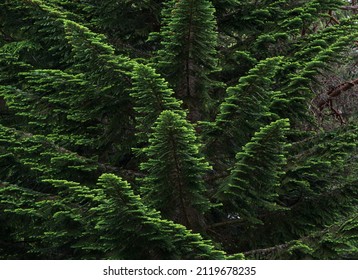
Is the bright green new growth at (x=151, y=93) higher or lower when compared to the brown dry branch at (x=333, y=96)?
lower

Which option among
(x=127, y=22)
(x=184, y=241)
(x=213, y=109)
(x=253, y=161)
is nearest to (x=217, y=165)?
(x=213, y=109)

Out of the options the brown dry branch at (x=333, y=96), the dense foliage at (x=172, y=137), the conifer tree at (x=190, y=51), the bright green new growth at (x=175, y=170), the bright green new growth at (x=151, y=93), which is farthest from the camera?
the brown dry branch at (x=333, y=96)

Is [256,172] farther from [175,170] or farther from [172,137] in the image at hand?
[172,137]

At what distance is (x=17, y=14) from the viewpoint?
611 centimetres

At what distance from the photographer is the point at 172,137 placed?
423cm

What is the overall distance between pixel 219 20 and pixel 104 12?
4.38ft

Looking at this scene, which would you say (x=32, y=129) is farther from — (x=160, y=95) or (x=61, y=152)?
(x=160, y=95)

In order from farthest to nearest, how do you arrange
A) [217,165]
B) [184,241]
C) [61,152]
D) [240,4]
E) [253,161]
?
1. [240,4]
2. [217,165]
3. [61,152]
4. [253,161]
5. [184,241]

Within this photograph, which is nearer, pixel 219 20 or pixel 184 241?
pixel 184 241

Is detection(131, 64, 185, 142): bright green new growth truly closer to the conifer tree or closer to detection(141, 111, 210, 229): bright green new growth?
detection(141, 111, 210, 229): bright green new growth

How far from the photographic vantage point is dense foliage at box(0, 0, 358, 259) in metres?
4.48

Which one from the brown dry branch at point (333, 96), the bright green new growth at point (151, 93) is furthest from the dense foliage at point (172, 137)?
the brown dry branch at point (333, 96)

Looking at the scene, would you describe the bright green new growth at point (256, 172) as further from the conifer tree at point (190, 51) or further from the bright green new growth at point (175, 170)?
the conifer tree at point (190, 51)

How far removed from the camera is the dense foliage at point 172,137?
177 inches
